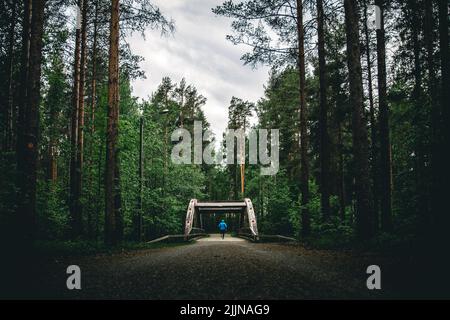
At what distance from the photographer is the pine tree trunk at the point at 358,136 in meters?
9.70

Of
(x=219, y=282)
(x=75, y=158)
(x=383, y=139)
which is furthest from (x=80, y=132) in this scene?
(x=383, y=139)

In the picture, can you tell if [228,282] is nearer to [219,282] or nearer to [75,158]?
[219,282]

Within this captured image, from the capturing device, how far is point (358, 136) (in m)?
10.1

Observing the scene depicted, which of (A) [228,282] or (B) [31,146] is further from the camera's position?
(B) [31,146]

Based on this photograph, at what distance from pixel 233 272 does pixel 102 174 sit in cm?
1339

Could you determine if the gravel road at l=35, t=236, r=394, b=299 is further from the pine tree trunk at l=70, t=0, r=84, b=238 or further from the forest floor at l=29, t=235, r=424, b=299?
the pine tree trunk at l=70, t=0, r=84, b=238

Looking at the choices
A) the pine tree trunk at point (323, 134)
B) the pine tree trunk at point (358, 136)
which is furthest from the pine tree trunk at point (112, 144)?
the pine tree trunk at point (358, 136)

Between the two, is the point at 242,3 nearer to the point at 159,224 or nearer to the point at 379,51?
the point at 379,51

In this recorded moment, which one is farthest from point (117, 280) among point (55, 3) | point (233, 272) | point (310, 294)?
point (55, 3)

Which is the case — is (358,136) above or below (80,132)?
below

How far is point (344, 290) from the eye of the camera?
13.5 ft

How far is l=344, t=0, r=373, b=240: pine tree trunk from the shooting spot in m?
9.70

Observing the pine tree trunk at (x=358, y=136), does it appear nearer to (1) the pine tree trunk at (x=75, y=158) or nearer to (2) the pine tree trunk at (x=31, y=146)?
(2) the pine tree trunk at (x=31, y=146)

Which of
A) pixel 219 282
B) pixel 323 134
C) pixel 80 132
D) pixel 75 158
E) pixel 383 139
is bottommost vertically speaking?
pixel 219 282
